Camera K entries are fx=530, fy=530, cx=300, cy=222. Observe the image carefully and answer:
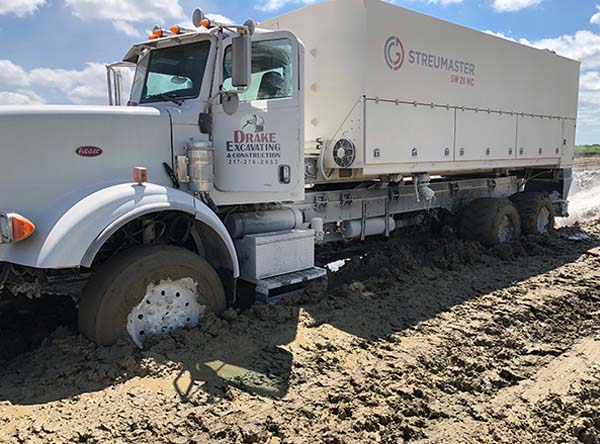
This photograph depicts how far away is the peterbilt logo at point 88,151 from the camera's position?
13.4ft

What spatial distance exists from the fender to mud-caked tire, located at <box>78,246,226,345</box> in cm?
31

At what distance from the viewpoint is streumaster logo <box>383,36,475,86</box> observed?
6.27 meters

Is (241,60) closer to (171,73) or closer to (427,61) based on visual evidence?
(171,73)

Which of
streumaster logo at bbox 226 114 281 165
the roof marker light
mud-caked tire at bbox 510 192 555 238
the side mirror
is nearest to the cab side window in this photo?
streumaster logo at bbox 226 114 281 165

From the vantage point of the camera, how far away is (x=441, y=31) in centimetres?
705

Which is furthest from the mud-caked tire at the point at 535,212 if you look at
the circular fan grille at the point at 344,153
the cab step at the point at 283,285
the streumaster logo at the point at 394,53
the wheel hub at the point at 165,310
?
the wheel hub at the point at 165,310

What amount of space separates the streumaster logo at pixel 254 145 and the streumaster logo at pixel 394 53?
82.5 inches

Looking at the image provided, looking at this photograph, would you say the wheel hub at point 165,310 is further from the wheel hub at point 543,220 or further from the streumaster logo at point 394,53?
the wheel hub at point 543,220

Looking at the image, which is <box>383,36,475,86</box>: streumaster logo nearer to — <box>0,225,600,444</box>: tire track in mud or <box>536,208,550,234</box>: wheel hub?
<box>0,225,600,444</box>: tire track in mud

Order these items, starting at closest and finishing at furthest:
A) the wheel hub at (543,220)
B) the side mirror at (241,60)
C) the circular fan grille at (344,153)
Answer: the side mirror at (241,60) < the circular fan grille at (344,153) < the wheel hub at (543,220)

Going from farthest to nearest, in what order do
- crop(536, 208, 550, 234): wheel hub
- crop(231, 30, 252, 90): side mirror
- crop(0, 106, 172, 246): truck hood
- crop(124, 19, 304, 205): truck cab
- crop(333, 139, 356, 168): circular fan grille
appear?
crop(536, 208, 550, 234): wheel hub → crop(333, 139, 356, 168): circular fan grille → crop(124, 19, 304, 205): truck cab → crop(231, 30, 252, 90): side mirror → crop(0, 106, 172, 246): truck hood

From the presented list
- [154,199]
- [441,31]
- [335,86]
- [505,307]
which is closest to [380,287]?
[505,307]

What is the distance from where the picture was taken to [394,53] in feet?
20.7

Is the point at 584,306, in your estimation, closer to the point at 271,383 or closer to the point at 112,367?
the point at 271,383
